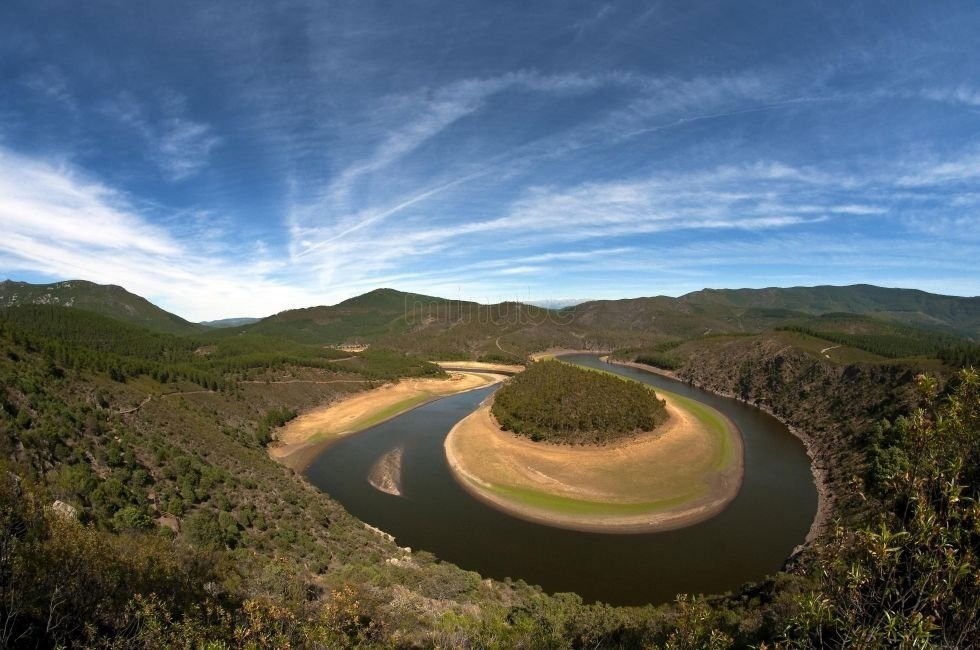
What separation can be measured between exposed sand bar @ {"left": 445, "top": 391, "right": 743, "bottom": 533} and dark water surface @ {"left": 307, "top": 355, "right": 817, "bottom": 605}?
1347mm

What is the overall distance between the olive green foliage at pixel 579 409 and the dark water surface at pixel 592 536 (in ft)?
42.6

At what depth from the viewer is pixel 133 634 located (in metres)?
10.1

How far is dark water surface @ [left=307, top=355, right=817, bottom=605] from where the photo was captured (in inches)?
1158

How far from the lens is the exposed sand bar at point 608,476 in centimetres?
3816

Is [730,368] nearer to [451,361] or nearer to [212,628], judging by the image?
[451,361]

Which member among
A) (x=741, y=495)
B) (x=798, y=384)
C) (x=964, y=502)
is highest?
(x=964, y=502)

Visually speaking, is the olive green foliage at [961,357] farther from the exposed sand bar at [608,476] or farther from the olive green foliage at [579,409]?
the olive green foliage at [579,409]

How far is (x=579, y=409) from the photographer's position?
58.2 metres

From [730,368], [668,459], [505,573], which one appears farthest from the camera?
[730,368]

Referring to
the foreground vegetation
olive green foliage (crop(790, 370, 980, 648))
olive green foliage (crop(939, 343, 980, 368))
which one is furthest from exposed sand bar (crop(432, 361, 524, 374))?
olive green foliage (crop(790, 370, 980, 648))

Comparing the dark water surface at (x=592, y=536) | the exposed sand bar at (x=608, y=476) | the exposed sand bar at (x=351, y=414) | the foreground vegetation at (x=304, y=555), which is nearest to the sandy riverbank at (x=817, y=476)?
the dark water surface at (x=592, y=536)

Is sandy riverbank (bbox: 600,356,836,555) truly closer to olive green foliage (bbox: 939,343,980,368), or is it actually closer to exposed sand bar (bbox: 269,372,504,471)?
olive green foliage (bbox: 939,343,980,368)

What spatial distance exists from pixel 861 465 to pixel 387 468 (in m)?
54.5

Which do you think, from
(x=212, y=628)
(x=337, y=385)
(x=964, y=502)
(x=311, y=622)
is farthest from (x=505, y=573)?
(x=337, y=385)
